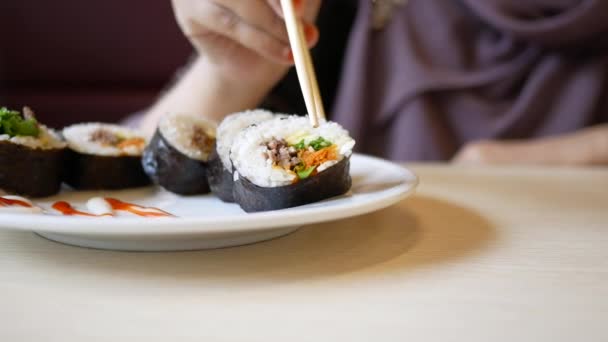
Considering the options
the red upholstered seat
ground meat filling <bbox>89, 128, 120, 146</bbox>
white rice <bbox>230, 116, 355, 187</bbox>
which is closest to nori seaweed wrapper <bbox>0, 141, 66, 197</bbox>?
ground meat filling <bbox>89, 128, 120, 146</bbox>

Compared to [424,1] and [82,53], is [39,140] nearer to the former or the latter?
[424,1]

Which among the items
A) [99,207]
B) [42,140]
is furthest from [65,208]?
[42,140]

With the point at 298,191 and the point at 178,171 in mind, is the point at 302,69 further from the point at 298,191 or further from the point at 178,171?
the point at 178,171

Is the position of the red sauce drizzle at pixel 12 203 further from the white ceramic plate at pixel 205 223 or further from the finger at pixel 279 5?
the finger at pixel 279 5

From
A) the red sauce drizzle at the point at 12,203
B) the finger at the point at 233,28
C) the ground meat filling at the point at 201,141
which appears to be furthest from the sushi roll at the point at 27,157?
the finger at the point at 233,28

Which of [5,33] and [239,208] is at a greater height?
[5,33]

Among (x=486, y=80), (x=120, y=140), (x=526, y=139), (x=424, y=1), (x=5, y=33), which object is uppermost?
(x=5, y=33)

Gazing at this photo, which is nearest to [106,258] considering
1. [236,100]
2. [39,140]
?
[39,140]
